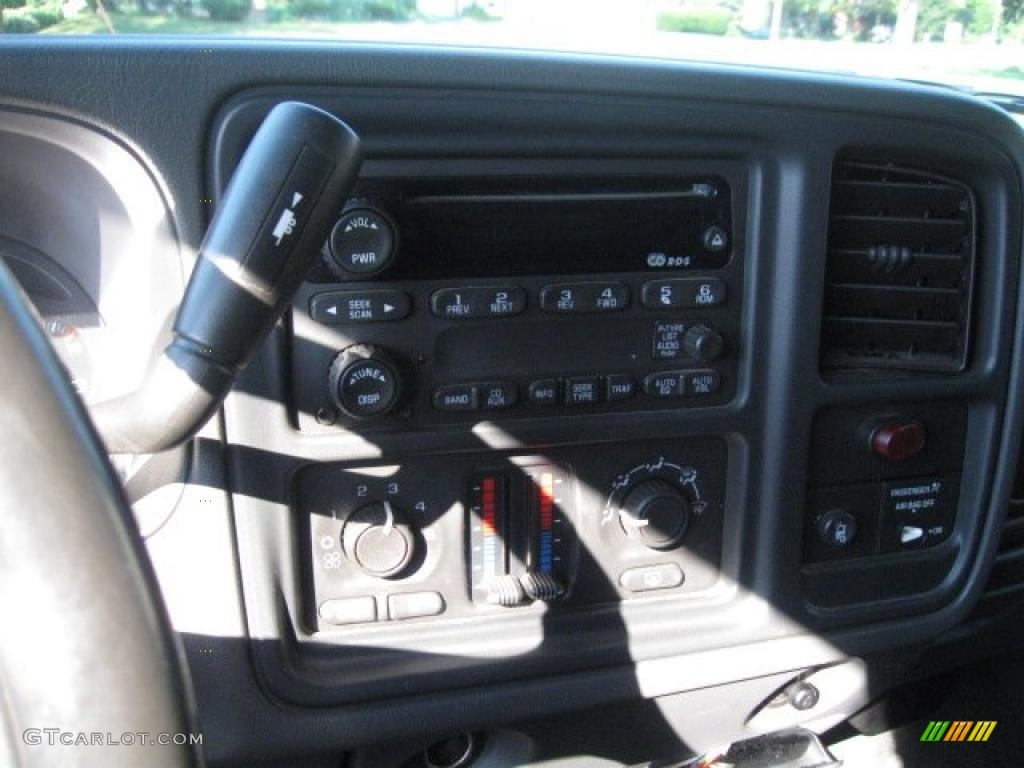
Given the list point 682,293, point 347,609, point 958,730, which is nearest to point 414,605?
point 347,609

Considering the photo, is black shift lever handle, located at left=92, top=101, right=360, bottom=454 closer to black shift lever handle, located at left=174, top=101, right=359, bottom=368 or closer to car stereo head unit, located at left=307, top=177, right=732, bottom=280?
black shift lever handle, located at left=174, top=101, right=359, bottom=368

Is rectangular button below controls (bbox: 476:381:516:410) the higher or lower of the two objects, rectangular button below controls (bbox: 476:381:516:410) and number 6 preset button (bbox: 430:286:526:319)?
the lower

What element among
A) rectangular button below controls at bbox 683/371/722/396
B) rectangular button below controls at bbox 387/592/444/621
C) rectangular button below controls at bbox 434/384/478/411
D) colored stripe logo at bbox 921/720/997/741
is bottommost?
colored stripe logo at bbox 921/720/997/741

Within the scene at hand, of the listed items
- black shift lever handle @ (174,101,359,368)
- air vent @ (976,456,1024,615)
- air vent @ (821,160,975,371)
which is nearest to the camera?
black shift lever handle @ (174,101,359,368)

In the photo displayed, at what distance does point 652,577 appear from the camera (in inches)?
51.6

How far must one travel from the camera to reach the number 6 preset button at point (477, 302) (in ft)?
3.65

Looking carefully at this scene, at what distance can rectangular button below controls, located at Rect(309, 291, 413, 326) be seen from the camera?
107cm

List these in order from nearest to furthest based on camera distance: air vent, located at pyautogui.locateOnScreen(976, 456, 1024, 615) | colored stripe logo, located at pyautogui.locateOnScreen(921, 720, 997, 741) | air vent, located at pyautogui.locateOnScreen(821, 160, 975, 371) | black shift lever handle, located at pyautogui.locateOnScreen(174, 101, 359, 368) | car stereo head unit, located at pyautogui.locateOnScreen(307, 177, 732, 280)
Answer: black shift lever handle, located at pyautogui.locateOnScreen(174, 101, 359, 368)
car stereo head unit, located at pyautogui.locateOnScreen(307, 177, 732, 280)
air vent, located at pyautogui.locateOnScreen(821, 160, 975, 371)
air vent, located at pyautogui.locateOnScreen(976, 456, 1024, 615)
colored stripe logo, located at pyautogui.locateOnScreen(921, 720, 997, 741)

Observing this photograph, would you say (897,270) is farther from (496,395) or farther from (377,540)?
(377,540)

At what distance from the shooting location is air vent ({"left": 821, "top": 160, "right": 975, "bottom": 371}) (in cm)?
128

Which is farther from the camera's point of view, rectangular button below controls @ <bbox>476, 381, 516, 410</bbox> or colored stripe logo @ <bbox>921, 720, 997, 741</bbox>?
colored stripe logo @ <bbox>921, 720, 997, 741</bbox>

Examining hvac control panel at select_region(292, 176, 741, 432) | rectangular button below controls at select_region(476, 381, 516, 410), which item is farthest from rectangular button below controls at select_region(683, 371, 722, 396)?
rectangular button below controls at select_region(476, 381, 516, 410)

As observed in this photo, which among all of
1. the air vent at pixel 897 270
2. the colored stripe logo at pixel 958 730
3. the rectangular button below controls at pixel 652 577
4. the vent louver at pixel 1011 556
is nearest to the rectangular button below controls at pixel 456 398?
the rectangular button below controls at pixel 652 577

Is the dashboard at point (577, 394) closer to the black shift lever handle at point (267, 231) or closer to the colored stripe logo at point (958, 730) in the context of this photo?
the black shift lever handle at point (267, 231)
